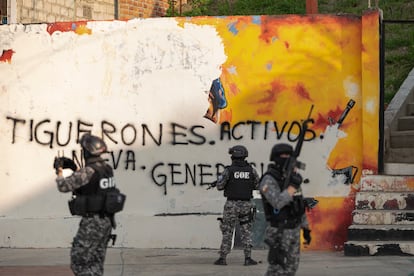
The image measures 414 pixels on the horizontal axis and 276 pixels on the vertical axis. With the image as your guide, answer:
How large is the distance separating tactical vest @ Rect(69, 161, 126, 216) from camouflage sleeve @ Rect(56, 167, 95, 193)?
0.06 m

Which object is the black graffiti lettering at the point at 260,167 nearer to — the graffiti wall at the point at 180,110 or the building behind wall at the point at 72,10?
the graffiti wall at the point at 180,110

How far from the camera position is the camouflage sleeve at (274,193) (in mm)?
7578

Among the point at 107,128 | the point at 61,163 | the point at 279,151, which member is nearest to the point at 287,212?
the point at 279,151

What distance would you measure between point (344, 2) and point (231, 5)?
8.85ft

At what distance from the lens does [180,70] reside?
41.8ft

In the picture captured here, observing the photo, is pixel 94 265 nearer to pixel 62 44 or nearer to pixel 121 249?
pixel 121 249

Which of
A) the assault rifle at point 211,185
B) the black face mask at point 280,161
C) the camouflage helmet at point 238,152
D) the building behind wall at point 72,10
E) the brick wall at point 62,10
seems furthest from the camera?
the brick wall at point 62,10

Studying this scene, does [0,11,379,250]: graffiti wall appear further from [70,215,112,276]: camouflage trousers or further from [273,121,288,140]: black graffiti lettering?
[70,215,112,276]: camouflage trousers

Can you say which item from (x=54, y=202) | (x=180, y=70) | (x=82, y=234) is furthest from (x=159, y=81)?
(x=82, y=234)

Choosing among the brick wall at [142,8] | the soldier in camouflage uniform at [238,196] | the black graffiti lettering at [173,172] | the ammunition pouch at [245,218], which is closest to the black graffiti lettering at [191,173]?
the black graffiti lettering at [173,172]

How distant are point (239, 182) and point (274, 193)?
3.24 m

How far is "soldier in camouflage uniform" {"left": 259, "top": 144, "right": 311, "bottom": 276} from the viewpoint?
7684mm

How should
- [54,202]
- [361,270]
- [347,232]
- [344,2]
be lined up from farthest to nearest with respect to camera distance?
[344,2]
[54,202]
[347,232]
[361,270]

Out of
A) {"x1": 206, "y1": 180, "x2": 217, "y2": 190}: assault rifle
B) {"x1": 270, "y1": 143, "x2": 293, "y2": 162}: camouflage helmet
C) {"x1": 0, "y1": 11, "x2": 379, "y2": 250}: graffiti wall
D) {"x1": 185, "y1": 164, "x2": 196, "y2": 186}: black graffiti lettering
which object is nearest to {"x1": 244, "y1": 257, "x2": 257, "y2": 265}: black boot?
{"x1": 206, "y1": 180, "x2": 217, "y2": 190}: assault rifle
